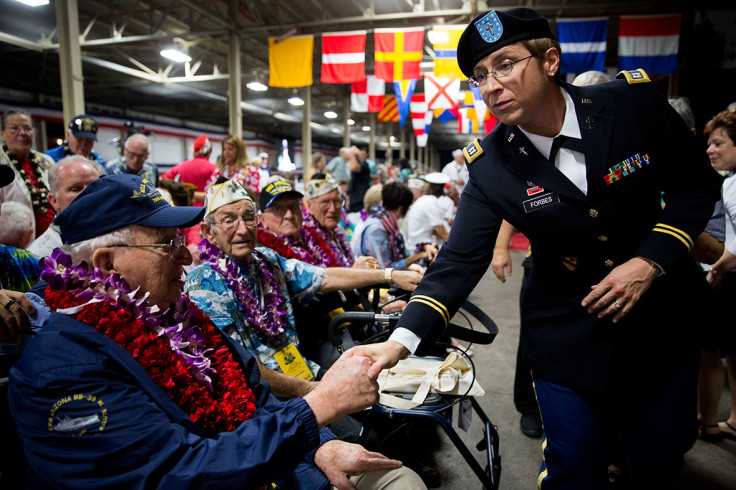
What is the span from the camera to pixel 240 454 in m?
1.02

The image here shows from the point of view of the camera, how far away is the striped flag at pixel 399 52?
26.2 feet

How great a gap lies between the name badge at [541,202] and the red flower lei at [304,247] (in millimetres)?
1542

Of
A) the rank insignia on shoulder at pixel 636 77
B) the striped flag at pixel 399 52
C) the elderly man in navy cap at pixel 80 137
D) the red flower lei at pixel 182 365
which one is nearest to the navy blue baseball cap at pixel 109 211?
the red flower lei at pixel 182 365

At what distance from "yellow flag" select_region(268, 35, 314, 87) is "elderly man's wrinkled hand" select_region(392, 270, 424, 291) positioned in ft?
23.4

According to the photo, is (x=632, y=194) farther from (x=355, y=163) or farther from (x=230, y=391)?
(x=355, y=163)

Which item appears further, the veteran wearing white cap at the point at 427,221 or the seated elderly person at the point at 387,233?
the veteran wearing white cap at the point at 427,221

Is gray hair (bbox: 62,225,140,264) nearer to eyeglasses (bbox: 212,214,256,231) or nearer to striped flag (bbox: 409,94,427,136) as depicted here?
eyeglasses (bbox: 212,214,256,231)

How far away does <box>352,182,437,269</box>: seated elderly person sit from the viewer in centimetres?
384

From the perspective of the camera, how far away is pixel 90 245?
48.4 inches

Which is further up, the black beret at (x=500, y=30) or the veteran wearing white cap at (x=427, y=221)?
the black beret at (x=500, y=30)

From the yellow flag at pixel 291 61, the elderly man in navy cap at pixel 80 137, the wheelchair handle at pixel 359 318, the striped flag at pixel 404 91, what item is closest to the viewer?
the wheelchair handle at pixel 359 318

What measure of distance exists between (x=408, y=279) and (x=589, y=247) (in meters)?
1.10

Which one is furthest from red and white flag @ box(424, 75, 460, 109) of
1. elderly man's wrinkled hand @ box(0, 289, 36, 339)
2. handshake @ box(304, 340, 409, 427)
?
elderly man's wrinkled hand @ box(0, 289, 36, 339)

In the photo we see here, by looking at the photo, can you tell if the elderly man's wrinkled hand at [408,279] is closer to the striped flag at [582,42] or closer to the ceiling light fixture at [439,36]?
the ceiling light fixture at [439,36]
